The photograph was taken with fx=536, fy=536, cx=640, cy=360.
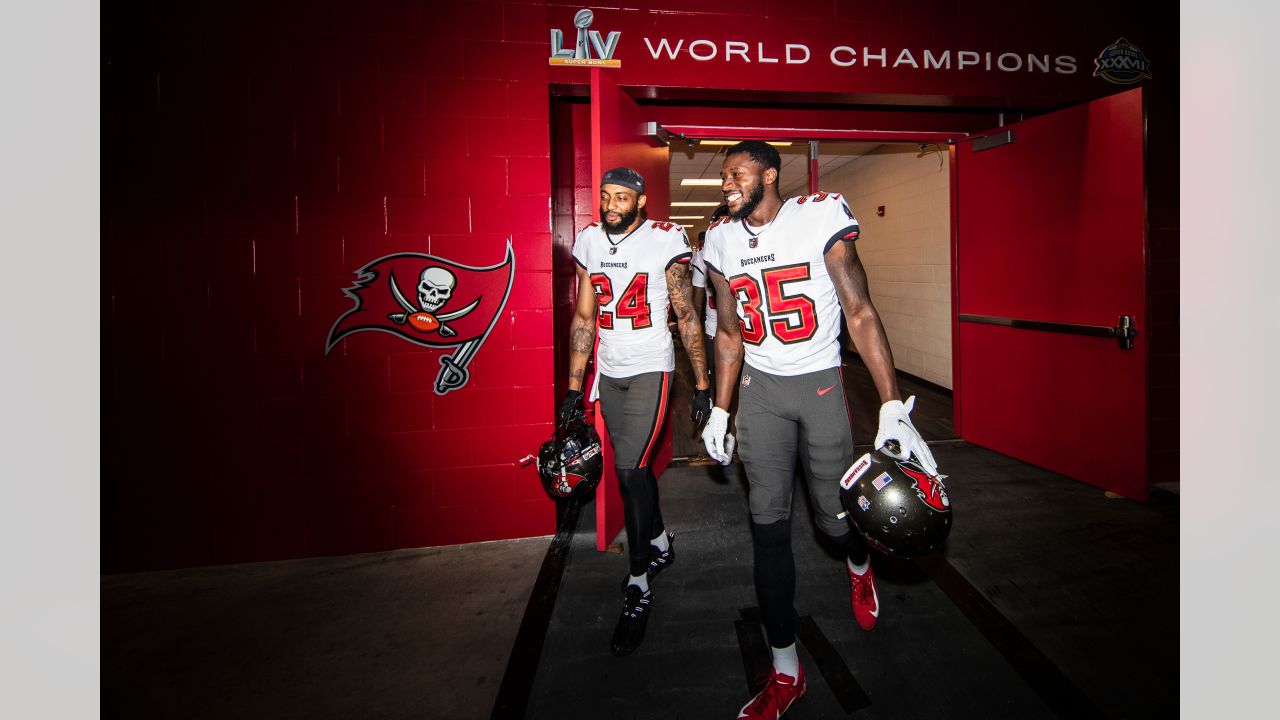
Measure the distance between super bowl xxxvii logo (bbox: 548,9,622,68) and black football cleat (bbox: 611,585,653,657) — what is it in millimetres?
2807

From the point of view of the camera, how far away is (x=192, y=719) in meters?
1.78

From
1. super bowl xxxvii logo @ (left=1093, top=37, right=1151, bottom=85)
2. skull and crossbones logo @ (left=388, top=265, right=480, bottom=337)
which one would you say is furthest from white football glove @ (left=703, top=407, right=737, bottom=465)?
super bowl xxxvii logo @ (left=1093, top=37, right=1151, bottom=85)

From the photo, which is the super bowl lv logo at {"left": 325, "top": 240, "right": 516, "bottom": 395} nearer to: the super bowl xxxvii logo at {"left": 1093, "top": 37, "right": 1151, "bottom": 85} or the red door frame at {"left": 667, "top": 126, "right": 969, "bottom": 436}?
the red door frame at {"left": 667, "top": 126, "right": 969, "bottom": 436}

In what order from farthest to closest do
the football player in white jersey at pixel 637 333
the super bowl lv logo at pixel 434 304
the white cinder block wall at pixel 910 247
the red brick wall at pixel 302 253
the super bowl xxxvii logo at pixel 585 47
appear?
1. the white cinder block wall at pixel 910 247
2. the super bowl xxxvii logo at pixel 585 47
3. the super bowl lv logo at pixel 434 304
4. the red brick wall at pixel 302 253
5. the football player in white jersey at pixel 637 333

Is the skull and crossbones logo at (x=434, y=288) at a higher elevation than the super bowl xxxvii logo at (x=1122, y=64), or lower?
→ lower

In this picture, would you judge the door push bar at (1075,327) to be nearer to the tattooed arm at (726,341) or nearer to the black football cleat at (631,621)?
the tattooed arm at (726,341)

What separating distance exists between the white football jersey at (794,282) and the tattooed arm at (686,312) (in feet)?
1.43

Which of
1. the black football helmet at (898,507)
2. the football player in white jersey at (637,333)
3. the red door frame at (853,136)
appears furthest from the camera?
the red door frame at (853,136)

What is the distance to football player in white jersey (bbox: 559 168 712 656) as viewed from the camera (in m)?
2.28

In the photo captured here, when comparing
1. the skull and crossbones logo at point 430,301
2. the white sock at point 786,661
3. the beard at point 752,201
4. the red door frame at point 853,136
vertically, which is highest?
the red door frame at point 853,136

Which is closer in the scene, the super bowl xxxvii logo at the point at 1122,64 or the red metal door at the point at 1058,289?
the red metal door at the point at 1058,289

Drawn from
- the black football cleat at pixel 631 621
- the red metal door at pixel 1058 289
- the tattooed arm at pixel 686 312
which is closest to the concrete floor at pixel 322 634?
the black football cleat at pixel 631 621

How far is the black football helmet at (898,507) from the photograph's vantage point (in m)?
1.55

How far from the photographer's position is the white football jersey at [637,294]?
7.59 feet
